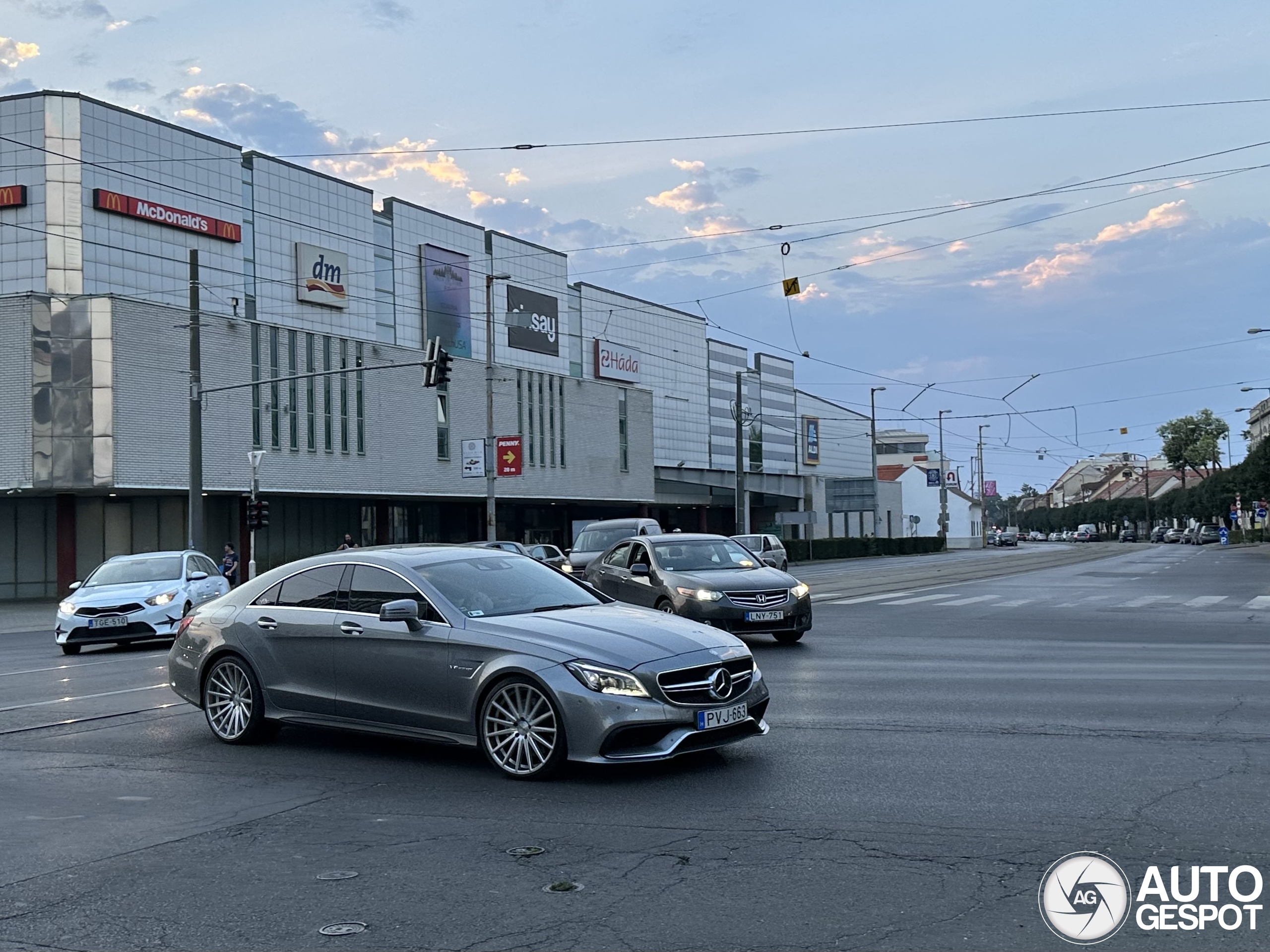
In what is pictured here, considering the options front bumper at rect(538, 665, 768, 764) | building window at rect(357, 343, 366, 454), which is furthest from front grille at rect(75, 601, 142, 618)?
building window at rect(357, 343, 366, 454)

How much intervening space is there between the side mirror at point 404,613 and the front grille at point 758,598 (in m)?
8.28

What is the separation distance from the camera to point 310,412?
48.2m

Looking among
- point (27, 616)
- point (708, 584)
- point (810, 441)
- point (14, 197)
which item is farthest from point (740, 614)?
point (810, 441)

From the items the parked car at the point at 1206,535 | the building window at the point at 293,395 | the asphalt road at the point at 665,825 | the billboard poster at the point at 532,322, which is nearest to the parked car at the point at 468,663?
the asphalt road at the point at 665,825

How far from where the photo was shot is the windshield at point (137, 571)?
20.3m

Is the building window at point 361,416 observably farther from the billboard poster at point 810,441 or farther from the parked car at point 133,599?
the billboard poster at point 810,441

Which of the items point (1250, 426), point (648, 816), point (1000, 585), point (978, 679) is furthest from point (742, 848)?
point (1250, 426)

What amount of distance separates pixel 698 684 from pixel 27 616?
30.2m

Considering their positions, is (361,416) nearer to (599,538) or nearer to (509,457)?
(509,457)

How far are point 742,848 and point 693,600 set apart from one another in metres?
10.5

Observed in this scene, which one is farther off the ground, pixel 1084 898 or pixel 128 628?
pixel 128 628

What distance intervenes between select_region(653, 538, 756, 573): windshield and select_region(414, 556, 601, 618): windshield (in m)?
7.88

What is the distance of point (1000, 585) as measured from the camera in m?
34.1

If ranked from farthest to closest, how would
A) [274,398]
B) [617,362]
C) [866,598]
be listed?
[617,362]
[274,398]
[866,598]
